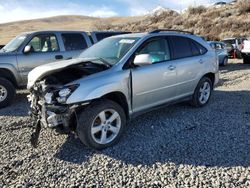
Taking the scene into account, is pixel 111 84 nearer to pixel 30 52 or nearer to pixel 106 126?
pixel 106 126

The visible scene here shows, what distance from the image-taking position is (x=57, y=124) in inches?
180

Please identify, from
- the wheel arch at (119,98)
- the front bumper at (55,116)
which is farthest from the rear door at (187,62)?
the front bumper at (55,116)

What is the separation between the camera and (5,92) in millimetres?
7816

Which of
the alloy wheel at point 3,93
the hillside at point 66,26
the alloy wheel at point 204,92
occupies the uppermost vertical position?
the hillside at point 66,26

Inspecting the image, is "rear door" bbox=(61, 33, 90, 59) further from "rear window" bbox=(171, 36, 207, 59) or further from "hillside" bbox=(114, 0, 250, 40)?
"hillside" bbox=(114, 0, 250, 40)

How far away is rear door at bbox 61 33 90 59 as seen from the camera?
912 cm

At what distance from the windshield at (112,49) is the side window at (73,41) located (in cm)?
326

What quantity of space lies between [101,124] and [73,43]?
16.9ft

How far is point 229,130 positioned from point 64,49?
5411mm

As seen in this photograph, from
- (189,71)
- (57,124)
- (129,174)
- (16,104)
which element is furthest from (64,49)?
(129,174)

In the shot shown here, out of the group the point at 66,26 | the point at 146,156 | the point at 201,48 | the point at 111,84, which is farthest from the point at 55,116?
the point at 66,26

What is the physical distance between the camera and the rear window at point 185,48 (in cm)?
627

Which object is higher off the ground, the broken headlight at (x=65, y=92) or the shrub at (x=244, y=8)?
the shrub at (x=244, y=8)

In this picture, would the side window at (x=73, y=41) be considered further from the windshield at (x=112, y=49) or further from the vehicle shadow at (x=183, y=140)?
the vehicle shadow at (x=183, y=140)
